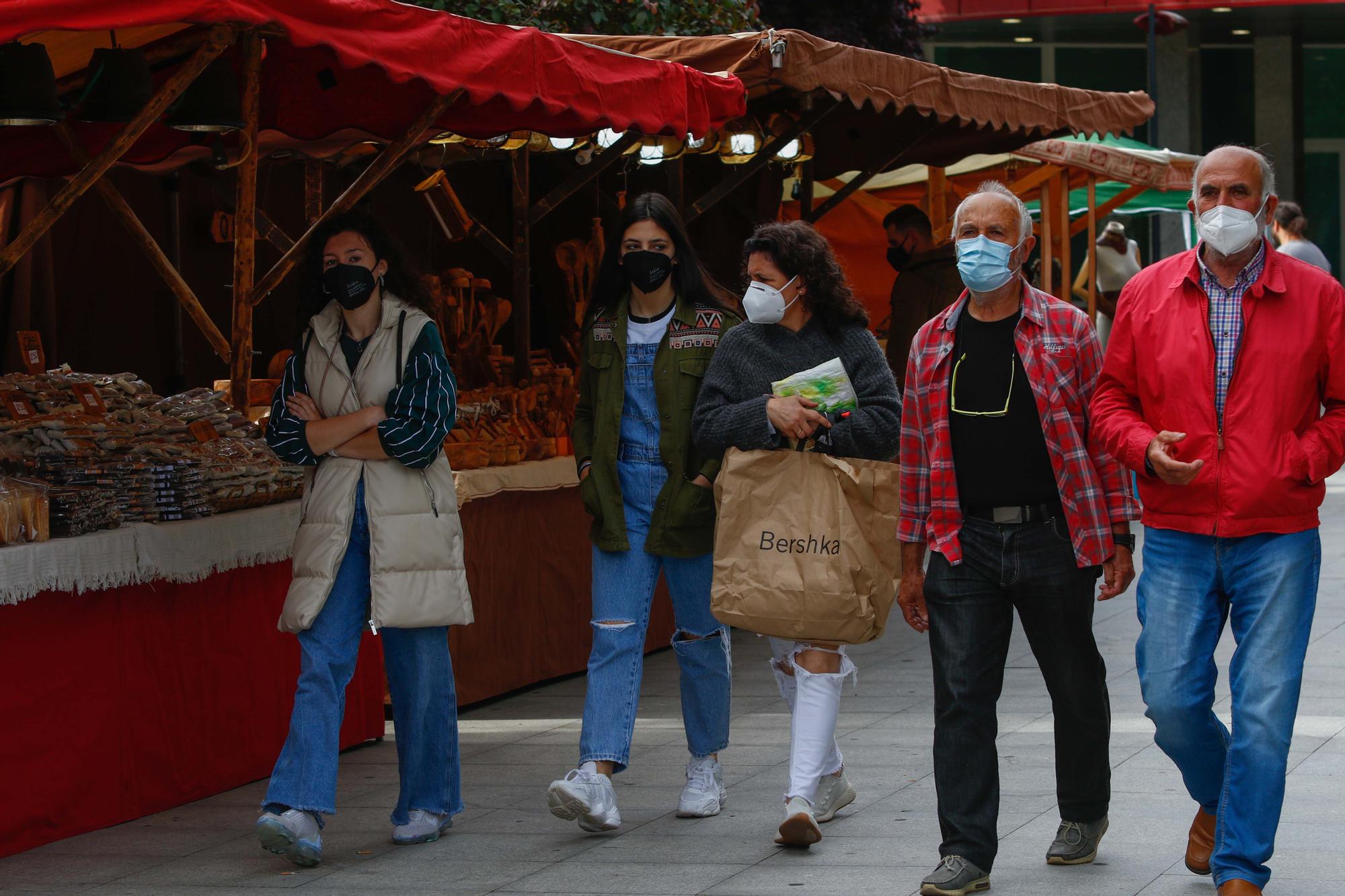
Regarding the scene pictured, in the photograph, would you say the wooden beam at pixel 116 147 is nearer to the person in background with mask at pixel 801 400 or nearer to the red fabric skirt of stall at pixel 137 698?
the red fabric skirt of stall at pixel 137 698

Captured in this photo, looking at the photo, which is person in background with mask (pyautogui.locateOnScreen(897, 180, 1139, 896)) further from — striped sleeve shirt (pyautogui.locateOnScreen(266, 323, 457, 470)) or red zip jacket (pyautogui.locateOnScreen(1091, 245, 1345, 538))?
striped sleeve shirt (pyautogui.locateOnScreen(266, 323, 457, 470))

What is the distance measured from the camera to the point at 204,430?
20.6 feet

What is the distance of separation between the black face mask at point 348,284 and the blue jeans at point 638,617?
0.80m

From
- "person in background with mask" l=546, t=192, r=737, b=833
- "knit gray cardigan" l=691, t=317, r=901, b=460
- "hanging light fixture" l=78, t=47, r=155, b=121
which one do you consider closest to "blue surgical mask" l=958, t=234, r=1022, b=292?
"knit gray cardigan" l=691, t=317, r=901, b=460

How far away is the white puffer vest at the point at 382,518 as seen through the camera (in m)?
5.06

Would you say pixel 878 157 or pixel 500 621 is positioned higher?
Answer: pixel 878 157

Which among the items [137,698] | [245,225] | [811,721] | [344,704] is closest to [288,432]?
[344,704]

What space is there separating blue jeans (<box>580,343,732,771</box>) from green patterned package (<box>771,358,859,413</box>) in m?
0.52

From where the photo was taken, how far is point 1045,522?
4.50 metres

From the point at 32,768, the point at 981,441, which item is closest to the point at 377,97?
the point at 32,768

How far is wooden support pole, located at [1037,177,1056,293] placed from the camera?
1360 cm

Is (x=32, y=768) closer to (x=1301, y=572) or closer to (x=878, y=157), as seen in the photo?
(x=1301, y=572)

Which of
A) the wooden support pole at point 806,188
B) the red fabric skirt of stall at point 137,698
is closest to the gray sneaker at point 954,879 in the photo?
the red fabric skirt of stall at point 137,698

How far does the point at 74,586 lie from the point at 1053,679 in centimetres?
280
